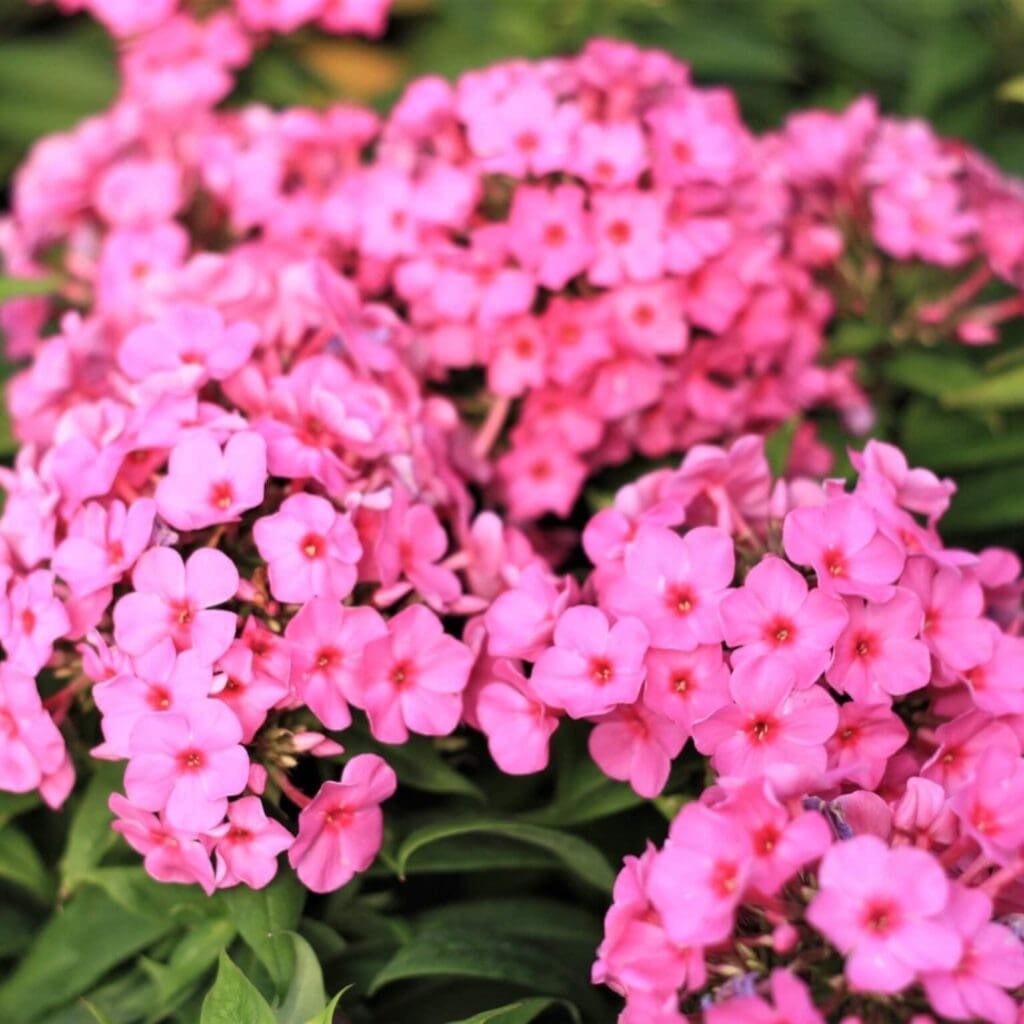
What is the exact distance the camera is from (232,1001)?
134 cm

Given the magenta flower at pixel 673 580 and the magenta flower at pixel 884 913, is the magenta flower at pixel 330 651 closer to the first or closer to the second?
the magenta flower at pixel 673 580

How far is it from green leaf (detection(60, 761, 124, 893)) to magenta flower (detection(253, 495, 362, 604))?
0.40 meters

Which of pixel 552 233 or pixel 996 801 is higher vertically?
pixel 552 233

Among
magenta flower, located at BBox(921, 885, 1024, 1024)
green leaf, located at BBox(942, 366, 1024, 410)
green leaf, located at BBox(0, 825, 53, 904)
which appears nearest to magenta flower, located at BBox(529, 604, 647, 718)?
magenta flower, located at BBox(921, 885, 1024, 1024)

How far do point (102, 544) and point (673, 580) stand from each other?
2.30ft

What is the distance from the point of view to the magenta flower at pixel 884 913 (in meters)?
1.06

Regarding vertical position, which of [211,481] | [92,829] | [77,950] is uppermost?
[211,481]

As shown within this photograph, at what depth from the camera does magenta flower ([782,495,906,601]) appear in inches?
54.4

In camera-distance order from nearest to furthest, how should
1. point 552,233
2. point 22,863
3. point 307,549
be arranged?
point 307,549, point 22,863, point 552,233

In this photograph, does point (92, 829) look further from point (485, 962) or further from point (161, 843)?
point (485, 962)

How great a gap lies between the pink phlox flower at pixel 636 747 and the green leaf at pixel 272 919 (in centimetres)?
41

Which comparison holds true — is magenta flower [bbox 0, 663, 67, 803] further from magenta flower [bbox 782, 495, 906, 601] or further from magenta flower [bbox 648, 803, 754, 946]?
magenta flower [bbox 782, 495, 906, 601]

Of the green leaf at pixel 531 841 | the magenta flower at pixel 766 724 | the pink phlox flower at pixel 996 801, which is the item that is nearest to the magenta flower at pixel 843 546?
the magenta flower at pixel 766 724

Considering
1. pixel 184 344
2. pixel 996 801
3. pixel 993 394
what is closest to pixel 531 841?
pixel 996 801
